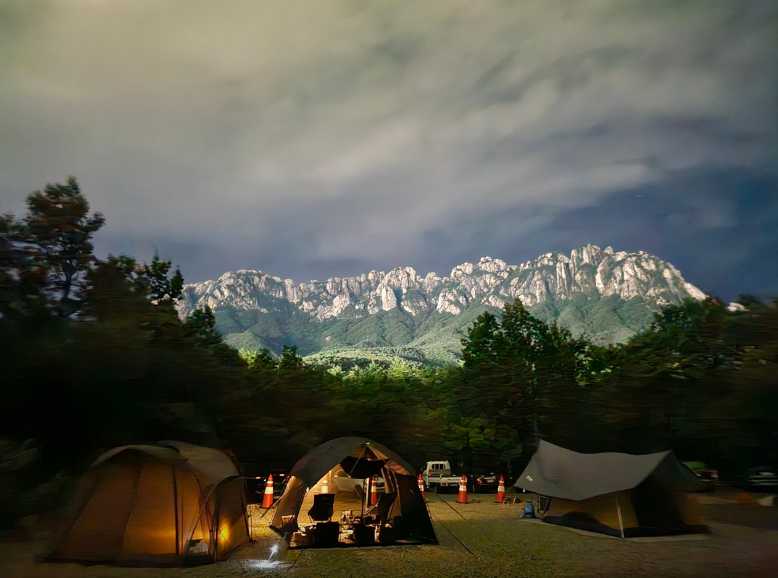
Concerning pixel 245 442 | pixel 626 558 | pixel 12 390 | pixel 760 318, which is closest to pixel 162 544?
pixel 12 390

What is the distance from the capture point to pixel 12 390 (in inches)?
348

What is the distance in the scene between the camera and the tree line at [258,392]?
31.4ft

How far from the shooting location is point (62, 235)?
13211 millimetres

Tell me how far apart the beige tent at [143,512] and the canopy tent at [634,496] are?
376 inches

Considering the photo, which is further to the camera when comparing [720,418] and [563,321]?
[563,321]

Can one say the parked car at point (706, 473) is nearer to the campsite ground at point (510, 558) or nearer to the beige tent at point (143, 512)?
the campsite ground at point (510, 558)

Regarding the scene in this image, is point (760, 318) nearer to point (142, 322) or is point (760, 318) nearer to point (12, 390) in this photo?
point (142, 322)

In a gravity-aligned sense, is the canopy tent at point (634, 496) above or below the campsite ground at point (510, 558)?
above

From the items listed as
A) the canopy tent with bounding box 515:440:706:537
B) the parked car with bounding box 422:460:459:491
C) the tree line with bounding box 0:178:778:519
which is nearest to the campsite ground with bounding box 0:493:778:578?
the canopy tent with bounding box 515:440:706:537

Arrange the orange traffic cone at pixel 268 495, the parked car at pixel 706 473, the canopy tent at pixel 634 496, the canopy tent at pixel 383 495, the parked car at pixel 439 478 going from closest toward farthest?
the canopy tent at pixel 383 495 → the canopy tent at pixel 634 496 → the orange traffic cone at pixel 268 495 → the parked car at pixel 706 473 → the parked car at pixel 439 478

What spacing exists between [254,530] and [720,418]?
39.3 ft

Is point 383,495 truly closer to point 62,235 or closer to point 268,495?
point 268,495

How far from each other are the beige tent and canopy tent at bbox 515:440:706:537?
955 centimetres

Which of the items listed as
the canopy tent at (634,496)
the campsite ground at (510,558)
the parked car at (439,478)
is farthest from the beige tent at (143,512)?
the parked car at (439,478)
